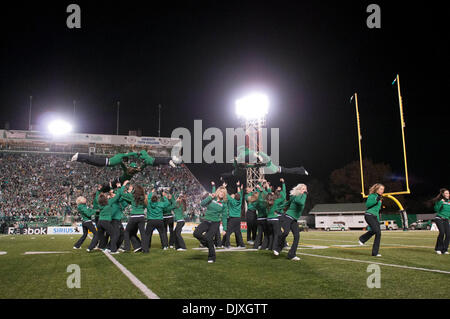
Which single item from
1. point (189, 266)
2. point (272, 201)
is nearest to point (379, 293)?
point (189, 266)

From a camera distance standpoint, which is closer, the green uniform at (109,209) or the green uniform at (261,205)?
the green uniform at (109,209)

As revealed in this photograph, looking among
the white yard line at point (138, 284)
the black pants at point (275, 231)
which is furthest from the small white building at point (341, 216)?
the white yard line at point (138, 284)

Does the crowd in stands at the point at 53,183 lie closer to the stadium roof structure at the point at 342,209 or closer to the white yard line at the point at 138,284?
the stadium roof structure at the point at 342,209

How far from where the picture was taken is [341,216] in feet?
166

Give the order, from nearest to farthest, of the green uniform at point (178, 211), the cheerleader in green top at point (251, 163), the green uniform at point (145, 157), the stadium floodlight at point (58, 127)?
the green uniform at point (145, 157) → the green uniform at point (178, 211) → the cheerleader in green top at point (251, 163) → the stadium floodlight at point (58, 127)

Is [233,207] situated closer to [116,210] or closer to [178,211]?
[178,211]

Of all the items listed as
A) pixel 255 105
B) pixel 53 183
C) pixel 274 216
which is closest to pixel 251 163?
pixel 274 216

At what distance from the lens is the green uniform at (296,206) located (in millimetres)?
8445

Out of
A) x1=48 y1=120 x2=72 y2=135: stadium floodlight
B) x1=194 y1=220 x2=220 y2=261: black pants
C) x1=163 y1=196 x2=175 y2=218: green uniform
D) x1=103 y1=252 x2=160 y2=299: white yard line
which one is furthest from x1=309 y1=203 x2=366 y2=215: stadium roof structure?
x1=103 y1=252 x2=160 y2=299: white yard line

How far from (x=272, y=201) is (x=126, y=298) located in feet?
20.5

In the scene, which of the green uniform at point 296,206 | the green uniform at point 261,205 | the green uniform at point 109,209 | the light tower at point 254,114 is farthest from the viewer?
the light tower at point 254,114

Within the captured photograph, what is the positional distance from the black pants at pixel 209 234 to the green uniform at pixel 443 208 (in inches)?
256

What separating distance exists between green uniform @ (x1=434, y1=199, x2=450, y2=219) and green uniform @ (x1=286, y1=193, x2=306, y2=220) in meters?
4.68

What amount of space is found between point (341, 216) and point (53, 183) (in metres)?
36.4
